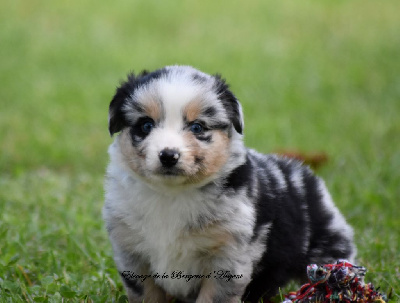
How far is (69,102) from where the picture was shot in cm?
1023

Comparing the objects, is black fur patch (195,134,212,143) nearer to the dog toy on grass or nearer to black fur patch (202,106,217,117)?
black fur patch (202,106,217,117)

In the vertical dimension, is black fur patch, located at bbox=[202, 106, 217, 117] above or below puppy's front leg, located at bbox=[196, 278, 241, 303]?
above

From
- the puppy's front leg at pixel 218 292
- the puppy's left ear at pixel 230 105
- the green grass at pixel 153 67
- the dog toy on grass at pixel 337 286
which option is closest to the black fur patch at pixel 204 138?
the puppy's left ear at pixel 230 105

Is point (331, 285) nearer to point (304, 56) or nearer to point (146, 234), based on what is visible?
point (146, 234)

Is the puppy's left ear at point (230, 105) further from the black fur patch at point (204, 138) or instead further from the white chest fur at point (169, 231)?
the white chest fur at point (169, 231)

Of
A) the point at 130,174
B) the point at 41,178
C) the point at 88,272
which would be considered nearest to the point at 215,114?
the point at 130,174

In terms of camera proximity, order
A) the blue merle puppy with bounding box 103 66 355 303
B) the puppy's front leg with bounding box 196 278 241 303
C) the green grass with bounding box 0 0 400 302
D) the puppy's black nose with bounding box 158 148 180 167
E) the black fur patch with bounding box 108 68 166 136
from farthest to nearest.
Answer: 1. the green grass with bounding box 0 0 400 302
2. the black fur patch with bounding box 108 68 166 136
3. the puppy's front leg with bounding box 196 278 241 303
4. the blue merle puppy with bounding box 103 66 355 303
5. the puppy's black nose with bounding box 158 148 180 167

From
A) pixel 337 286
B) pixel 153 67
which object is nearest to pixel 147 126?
pixel 337 286

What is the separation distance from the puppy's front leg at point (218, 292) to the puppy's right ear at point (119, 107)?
1065 mm

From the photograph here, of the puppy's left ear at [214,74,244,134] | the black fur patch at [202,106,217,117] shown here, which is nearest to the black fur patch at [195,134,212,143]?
the black fur patch at [202,106,217,117]

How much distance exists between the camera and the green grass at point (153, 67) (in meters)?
5.38

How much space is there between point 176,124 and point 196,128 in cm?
13

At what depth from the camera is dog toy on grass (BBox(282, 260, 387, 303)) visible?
3943 millimetres

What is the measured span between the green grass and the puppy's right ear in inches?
43.4
